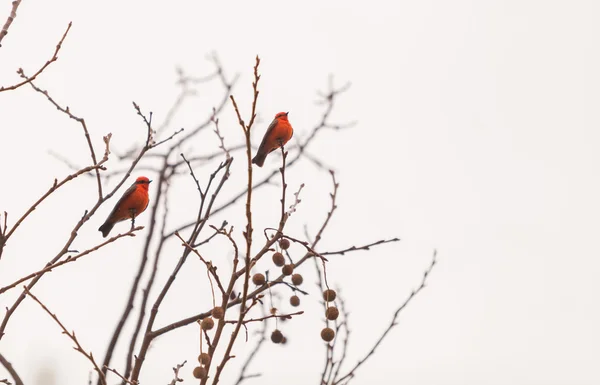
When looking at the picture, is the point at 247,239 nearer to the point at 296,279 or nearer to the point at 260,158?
the point at 296,279

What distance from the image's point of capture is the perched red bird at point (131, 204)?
574 centimetres

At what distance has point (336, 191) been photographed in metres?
4.00

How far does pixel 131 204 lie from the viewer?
5.73 meters

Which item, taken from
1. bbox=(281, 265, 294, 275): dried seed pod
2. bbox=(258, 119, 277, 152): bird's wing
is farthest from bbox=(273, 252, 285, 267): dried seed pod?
bbox=(258, 119, 277, 152): bird's wing

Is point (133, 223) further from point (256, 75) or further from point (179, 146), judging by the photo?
point (256, 75)

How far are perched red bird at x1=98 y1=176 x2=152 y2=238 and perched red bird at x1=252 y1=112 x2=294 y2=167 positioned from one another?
2.85ft

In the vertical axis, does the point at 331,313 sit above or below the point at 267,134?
below

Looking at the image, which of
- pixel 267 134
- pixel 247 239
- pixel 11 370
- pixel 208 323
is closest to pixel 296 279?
pixel 208 323

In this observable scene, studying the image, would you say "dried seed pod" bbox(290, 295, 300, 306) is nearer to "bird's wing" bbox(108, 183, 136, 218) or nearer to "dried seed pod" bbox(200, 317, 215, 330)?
"dried seed pod" bbox(200, 317, 215, 330)

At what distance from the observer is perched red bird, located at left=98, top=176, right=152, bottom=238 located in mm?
5742

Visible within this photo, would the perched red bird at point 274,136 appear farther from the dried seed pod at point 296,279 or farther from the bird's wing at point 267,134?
the dried seed pod at point 296,279

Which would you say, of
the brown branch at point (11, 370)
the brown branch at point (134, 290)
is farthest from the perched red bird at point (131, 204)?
the brown branch at point (11, 370)

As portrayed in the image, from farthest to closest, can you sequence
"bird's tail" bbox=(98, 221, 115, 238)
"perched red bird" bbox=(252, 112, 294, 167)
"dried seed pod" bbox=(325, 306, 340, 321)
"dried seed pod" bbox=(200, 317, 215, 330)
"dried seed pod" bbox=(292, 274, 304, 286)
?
"bird's tail" bbox=(98, 221, 115, 238) < "perched red bird" bbox=(252, 112, 294, 167) < "dried seed pod" bbox=(292, 274, 304, 286) < "dried seed pod" bbox=(325, 306, 340, 321) < "dried seed pod" bbox=(200, 317, 215, 330)

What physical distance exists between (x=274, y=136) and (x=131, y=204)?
113 centimetres
